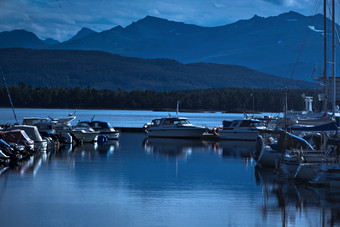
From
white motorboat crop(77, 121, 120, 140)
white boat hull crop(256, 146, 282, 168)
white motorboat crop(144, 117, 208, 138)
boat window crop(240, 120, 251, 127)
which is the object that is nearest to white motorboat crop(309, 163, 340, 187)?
white boat hull crop(256, 146, 282, 168)

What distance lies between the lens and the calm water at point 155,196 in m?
16.5

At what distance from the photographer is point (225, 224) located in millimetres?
15883

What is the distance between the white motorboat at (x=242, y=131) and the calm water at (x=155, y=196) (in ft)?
69.4

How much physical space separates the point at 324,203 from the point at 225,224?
4.56m

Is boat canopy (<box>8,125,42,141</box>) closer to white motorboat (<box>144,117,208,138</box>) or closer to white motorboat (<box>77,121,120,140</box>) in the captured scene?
white motorboat (<box>77,121,120,140</box>)

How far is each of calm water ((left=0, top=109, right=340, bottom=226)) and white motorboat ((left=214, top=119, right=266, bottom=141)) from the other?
21.1m

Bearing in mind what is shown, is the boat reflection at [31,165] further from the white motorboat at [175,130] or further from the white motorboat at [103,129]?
the white motorboat at [175,130]

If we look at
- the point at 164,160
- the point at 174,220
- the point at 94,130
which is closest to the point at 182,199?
the point at 174,220

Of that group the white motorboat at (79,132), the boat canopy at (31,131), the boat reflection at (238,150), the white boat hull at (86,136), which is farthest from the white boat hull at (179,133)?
the boat canopy at (31,131)

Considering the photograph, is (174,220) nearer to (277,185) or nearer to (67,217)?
(67,217)

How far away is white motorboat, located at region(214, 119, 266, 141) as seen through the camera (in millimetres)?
53844

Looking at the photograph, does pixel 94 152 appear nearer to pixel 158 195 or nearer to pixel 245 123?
pixel 245 123

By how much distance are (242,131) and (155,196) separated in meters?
34.7

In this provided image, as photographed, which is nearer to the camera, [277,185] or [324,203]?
[324,203]
